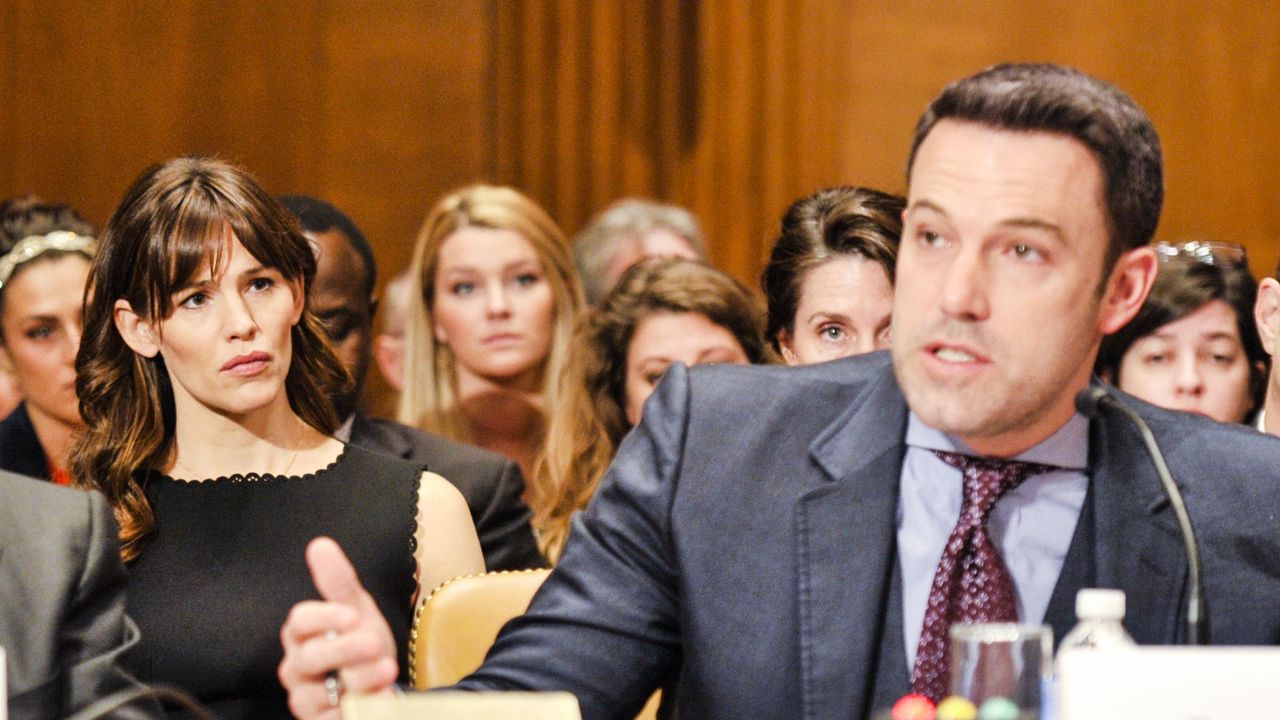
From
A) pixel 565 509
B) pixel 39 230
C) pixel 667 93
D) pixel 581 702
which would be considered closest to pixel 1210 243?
pixel 565 509

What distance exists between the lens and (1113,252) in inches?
76.1

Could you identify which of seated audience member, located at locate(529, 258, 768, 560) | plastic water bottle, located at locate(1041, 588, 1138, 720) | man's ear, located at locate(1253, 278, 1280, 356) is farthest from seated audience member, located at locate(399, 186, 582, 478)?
plastic water bottle, located at locate(1041, 588, 1138, 720)

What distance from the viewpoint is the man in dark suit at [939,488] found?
6.12ft

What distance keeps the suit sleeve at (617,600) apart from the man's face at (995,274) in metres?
0.32

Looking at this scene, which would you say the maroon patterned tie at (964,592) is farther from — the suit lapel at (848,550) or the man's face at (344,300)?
the man's face at (344,300)

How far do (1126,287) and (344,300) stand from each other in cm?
189

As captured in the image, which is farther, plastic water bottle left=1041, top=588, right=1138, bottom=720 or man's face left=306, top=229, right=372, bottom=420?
man's face left=306, top=229, right=372, bottom=420

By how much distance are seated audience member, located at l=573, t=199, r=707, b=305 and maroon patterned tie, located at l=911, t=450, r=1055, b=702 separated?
256 centimetres

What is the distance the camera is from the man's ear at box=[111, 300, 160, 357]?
8.55 feet

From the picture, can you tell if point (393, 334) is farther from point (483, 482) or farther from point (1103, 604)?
point (1103, 604)

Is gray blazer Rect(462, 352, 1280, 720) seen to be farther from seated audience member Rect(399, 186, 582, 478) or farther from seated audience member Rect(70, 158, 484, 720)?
seated audience member Rect(399, 186, 582, 478)

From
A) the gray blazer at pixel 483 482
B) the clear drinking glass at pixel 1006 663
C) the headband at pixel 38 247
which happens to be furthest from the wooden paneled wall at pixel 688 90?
the clear drinking glass at pixel 1006 663

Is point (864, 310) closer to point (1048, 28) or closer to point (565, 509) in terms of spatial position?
point (565, 509)

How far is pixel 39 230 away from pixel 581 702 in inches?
91.9
